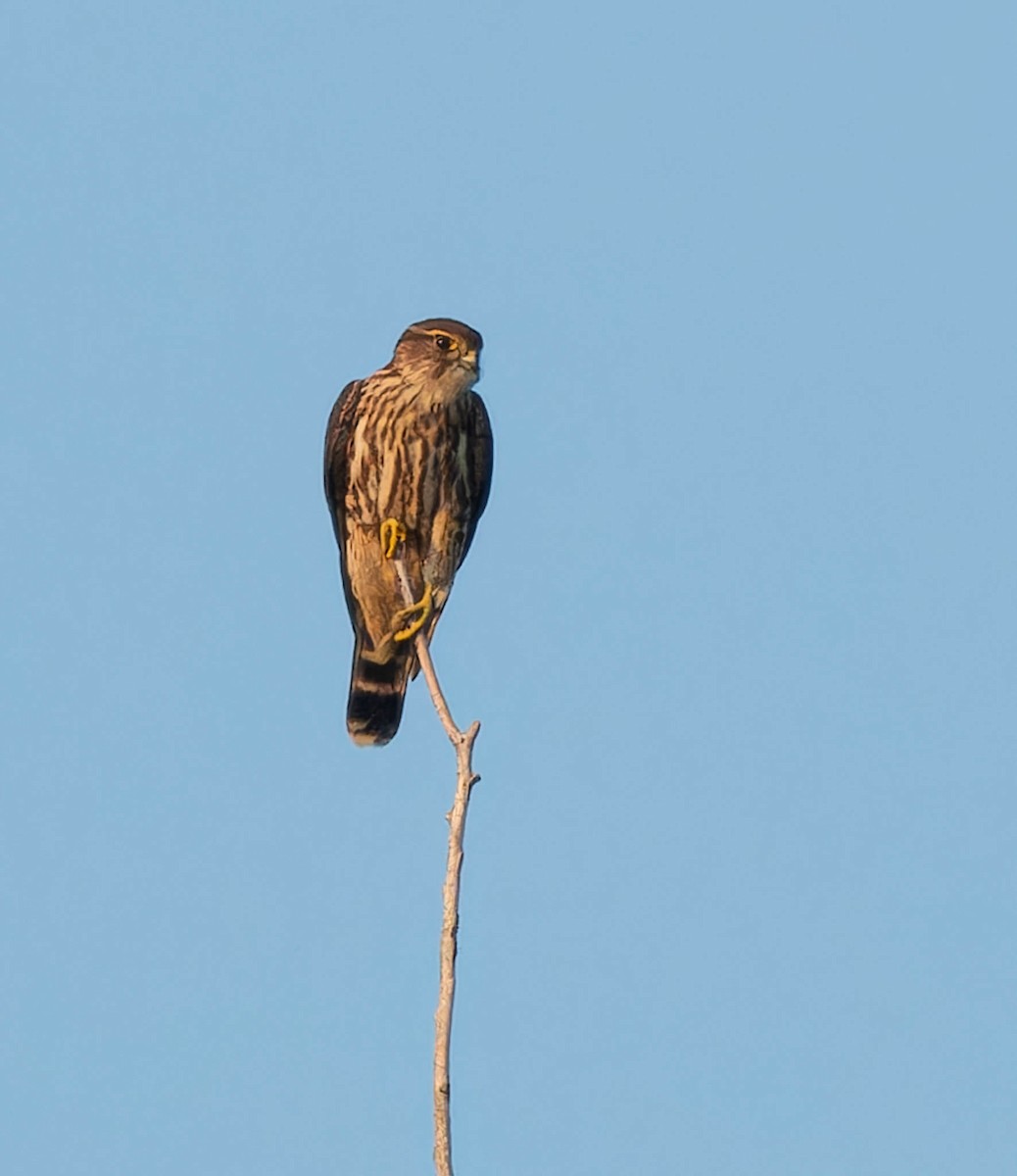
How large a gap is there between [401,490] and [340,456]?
0.92 feet

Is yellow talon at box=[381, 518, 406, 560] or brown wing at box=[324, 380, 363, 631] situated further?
brown wing at box=[324, 380, 363, 631]

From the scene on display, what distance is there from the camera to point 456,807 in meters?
3.03

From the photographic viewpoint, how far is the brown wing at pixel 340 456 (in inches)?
245

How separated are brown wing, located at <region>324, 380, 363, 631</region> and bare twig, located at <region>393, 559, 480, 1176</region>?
2723 millimetres

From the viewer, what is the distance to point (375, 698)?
630cm

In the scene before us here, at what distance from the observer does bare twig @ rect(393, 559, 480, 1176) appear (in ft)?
8.26

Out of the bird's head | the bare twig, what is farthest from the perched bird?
the bare twig

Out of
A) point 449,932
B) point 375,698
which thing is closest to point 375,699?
point 375,698

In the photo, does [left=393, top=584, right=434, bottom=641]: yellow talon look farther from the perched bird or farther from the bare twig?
the bare twig

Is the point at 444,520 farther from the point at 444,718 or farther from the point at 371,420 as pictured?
the point at 444,718

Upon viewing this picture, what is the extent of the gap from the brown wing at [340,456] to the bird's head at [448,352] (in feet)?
0.82

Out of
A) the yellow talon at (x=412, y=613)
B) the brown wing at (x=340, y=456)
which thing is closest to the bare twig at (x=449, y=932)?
the yellow talon at (x=412, y=613)

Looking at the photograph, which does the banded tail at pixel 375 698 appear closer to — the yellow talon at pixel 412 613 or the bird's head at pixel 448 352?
the yellow talon at pixel 412 613

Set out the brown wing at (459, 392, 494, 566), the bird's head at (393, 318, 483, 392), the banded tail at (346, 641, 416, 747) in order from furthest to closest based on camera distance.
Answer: the banded tail at (346, 641, 416, 747)
the brown wing at (459, 392, 494, 566)
the bird's head at (393, 318, 483, 392)
